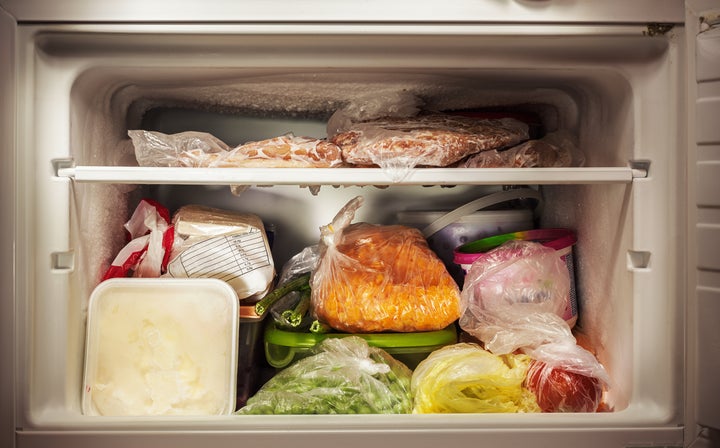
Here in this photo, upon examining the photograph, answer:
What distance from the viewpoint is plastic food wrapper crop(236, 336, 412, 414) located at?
3.12 ft

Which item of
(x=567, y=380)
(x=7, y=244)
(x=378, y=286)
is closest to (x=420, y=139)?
(x=378, y=286)

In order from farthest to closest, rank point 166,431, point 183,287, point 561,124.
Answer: point 561,124 < point 183,287 < point 166,431

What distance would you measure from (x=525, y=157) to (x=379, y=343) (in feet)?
1.52

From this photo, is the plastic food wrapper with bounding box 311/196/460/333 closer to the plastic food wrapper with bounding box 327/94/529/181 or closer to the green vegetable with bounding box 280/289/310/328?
the green vegetable with bounding box 280/289/310/328

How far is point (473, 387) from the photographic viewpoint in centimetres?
97

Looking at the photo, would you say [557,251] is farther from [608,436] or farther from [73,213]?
[73,213]

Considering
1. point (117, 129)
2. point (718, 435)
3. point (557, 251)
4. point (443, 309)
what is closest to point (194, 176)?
point (117, 129)

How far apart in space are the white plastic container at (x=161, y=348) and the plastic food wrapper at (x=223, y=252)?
0.06 metres

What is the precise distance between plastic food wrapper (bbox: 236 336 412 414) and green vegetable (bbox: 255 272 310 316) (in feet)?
0.43

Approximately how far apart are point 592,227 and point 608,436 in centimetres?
42

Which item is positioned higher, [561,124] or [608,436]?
[561,124]

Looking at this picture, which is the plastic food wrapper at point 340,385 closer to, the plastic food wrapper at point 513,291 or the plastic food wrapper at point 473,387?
the plastic food wrapper at point 473,387

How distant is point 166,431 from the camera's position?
877mm

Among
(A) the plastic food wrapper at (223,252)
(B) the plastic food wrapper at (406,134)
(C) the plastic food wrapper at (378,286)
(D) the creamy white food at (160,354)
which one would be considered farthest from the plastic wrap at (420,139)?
(D) the creamy white food at (160,354)
